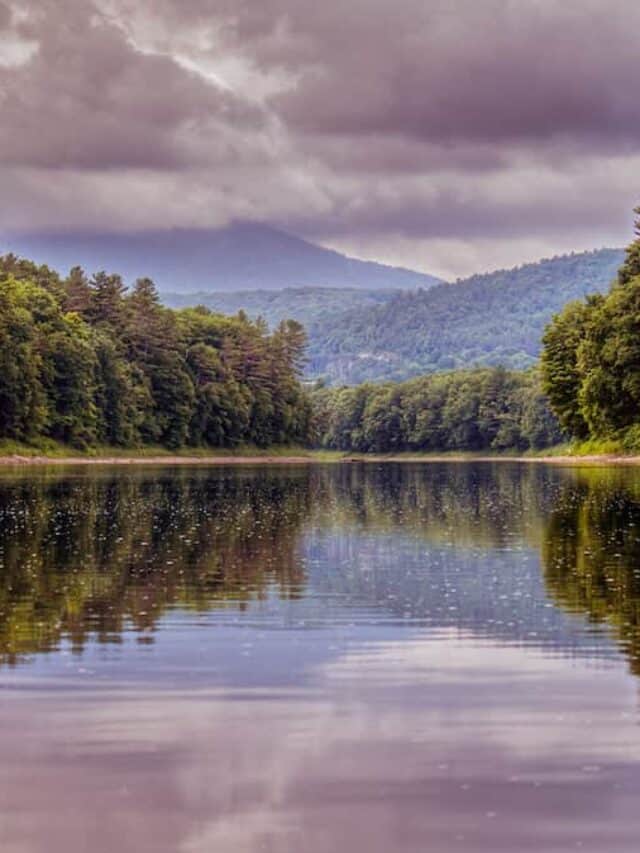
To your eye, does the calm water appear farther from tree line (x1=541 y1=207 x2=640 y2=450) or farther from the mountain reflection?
tree line (x1=541 y1=207 x2=640 y2=450)

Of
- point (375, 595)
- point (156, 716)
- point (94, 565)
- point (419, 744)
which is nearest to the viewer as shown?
point (419, 744)

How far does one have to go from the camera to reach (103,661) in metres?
20.3

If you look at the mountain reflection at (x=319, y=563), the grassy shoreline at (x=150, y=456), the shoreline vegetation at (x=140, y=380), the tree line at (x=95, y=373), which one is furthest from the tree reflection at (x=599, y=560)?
the tree line at (x=95, y=373)

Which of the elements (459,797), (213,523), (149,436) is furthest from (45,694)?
(149,436)

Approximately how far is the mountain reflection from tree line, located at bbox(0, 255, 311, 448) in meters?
79.8

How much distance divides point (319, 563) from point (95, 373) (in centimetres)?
13828

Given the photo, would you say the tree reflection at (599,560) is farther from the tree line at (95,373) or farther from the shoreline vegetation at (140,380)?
the tree line at (95,373)

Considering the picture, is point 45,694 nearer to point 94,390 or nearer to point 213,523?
point 213,523

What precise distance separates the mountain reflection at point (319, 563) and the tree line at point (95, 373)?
7976 cm

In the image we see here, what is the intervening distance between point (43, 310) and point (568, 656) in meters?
143

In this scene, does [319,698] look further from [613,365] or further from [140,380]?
[140,380]

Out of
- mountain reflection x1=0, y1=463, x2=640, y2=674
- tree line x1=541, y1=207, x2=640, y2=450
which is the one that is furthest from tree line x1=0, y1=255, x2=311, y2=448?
mountain reflection x1=0, y1=463, x2=640, y2=674

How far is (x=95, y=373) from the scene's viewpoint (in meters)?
171

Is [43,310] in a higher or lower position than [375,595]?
higher
